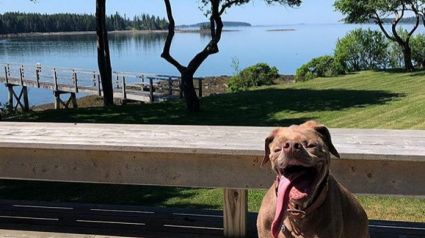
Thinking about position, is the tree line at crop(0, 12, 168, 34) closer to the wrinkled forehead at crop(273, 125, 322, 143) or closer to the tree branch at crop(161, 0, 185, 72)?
the tree branch at crop(161, 0, 185, 72)

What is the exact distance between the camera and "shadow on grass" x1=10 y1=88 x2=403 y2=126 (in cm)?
1227

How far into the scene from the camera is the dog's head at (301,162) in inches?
69.4

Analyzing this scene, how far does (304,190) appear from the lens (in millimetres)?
1838

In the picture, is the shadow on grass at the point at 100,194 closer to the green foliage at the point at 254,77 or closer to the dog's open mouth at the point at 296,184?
the dog's open mouth at the point at 296,184

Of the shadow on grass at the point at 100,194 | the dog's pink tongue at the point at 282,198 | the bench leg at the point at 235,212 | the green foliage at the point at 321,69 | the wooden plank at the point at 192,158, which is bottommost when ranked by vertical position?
the green foliage at the point at 321,69

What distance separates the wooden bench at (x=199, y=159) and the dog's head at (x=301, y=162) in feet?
3.22

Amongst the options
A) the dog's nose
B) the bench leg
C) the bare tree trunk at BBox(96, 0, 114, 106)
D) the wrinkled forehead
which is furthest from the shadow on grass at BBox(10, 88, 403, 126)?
the dog's nose

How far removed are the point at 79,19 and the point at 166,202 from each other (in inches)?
5693

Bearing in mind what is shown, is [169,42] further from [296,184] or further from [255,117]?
[296,184]

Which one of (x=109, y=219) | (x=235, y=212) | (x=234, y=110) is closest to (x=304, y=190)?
(x=235, y=212)

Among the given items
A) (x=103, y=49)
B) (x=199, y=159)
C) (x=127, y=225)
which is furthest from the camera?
(x=103, y=49)

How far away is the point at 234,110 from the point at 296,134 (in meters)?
12.3

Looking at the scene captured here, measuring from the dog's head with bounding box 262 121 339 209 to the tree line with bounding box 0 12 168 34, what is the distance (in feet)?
307

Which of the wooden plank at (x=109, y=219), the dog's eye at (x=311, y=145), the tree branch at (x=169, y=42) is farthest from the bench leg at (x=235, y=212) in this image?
the tree branch at (x=169, y=42)
